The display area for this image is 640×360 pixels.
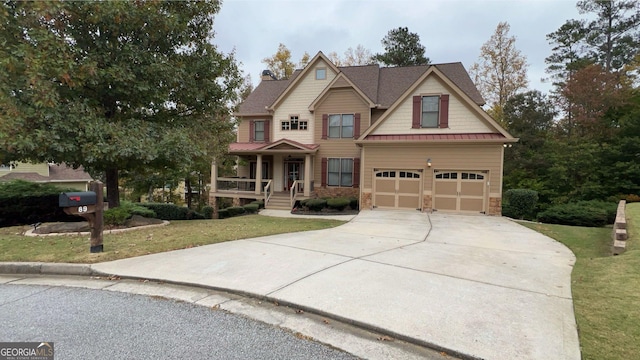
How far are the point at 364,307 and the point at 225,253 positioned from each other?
11.5 feet

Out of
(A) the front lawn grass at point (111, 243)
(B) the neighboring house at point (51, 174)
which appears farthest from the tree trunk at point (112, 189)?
(B) the neighboring house at point (51, 174)

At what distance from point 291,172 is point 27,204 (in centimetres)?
1260

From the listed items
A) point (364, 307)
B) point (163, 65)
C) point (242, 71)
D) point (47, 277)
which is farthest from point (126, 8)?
point (364, 307)

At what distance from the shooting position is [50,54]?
7438mm

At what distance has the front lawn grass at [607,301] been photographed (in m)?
2.93

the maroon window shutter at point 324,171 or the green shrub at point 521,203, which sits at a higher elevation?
the maroon window shutter at point 324,171

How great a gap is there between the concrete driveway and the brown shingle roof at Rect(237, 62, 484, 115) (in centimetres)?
1288

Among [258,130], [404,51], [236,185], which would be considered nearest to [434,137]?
[258,130]

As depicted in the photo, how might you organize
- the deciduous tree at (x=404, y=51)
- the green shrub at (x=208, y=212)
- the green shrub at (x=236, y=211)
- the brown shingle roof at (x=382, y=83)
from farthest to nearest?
the deciduous tree at (x=404, y=51), the brown shingle roof at (x=382, y=83), the green shrub at (x=208, y=212), the green shrub at (x=236, y=211)

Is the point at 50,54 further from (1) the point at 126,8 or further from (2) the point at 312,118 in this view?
(2) the point at 312,118

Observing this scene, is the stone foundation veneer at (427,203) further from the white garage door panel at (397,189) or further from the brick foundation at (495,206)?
the brick foundation at (495,206)

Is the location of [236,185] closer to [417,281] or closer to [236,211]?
[236,211]

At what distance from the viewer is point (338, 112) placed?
18391 millimetres

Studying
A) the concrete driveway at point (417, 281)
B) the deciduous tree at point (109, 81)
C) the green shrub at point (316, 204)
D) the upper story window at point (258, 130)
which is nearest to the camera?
the concrete driveway at point (417, 281)
